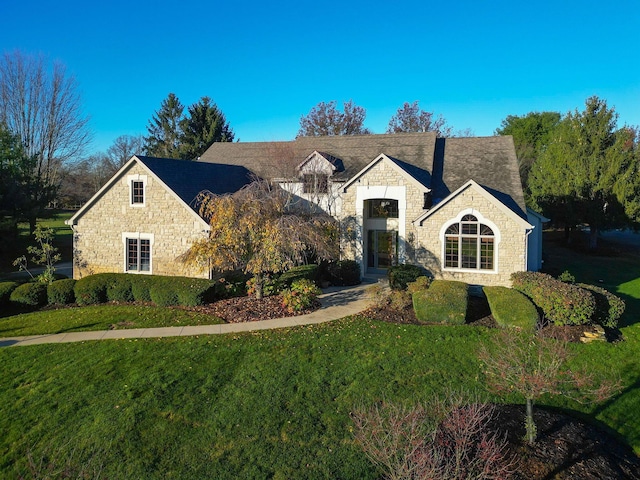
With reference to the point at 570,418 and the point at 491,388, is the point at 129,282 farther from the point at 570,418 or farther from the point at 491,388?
the point at 570,418

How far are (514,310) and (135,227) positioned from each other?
16.7m

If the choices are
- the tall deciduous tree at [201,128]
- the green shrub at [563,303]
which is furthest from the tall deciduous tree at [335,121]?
the green shrub at [563,303]

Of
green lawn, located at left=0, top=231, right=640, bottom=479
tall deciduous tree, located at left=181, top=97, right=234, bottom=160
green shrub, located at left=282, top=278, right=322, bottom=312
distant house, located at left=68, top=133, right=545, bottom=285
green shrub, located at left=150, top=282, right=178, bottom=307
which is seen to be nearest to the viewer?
green lawn, located at left=0, top=231, right=640, bottom=479

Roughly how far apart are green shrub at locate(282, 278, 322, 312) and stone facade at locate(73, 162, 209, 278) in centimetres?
484

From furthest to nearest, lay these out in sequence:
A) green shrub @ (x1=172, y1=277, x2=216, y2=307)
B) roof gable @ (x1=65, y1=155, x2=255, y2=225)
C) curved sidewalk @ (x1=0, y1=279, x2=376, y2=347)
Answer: roof gable @ (x1=65, y1=155, x2=255, y2=225)
green shrub @ (x1=172, y1=277, x2=216, y2=307)
curved sidewalk @ (x1=0, y1=279, x2=376, y2=347)

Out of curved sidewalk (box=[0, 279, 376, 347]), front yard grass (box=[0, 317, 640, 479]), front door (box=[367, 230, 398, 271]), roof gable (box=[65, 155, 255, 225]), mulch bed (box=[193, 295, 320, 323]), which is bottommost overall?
front yard grass (box=[0, 317, 640, 479])

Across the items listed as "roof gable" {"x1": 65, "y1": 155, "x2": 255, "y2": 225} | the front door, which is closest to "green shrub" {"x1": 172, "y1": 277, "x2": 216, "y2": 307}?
"roof gable" {"x1": 65, "y1": 155, "x2": 255, "y2": 225}

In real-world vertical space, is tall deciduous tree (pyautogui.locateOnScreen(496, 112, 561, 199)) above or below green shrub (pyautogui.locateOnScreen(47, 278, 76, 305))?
above

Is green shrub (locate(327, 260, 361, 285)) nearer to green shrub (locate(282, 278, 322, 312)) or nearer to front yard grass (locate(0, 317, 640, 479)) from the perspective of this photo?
green shrub (locate(282, 278, 322, 312))

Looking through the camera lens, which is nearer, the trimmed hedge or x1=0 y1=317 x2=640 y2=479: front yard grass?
x1=0 y1=317 x2=640 y2=479: front yard grass

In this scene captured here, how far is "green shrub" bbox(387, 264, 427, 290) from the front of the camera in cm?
1798

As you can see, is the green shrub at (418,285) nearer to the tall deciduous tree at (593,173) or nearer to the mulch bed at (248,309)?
the mulch bed at (248,309)

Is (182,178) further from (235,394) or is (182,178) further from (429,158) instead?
(235,394)

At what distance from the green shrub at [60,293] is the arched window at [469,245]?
16197 mm
